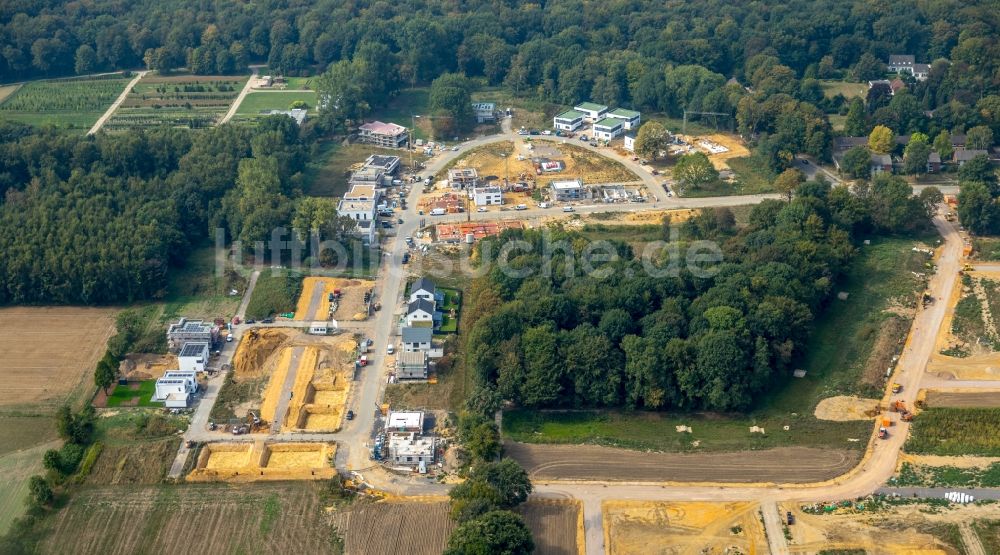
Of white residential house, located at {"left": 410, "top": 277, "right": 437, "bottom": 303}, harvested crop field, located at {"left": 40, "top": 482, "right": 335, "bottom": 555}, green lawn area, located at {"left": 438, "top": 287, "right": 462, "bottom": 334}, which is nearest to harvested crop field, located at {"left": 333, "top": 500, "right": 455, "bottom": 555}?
harvested crop field, located at {"left": 40, "top": 482, "right": 335, "bottom": 555}

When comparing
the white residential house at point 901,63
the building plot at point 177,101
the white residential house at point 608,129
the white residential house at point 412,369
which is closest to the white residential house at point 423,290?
the white residential house at point 412,369

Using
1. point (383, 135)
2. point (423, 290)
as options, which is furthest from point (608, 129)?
point (423, 290)

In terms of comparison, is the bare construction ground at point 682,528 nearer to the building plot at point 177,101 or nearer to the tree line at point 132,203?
the tree line at point 132,203

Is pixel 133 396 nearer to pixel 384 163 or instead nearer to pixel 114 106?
pixel 384 163

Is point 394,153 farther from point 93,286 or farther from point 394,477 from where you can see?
point 394,477

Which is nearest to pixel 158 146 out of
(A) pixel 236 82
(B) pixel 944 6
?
(A) pixel 236 82

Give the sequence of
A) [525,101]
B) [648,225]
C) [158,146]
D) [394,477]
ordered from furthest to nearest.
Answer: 1. [525,101]
2. [158,146]
3. [648,225]
4. [394,477]

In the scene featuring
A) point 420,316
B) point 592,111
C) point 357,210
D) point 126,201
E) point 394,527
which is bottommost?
point 394,527
